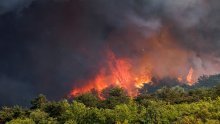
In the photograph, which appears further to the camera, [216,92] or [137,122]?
[216,92]

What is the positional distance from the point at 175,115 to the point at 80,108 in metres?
16.7

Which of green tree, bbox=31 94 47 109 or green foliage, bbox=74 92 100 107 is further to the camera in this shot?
green tree, bbox=31 94 47 109

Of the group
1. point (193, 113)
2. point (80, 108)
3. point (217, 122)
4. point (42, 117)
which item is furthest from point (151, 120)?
point (42, 117)

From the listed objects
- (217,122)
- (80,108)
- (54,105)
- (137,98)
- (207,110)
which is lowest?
(217,122)

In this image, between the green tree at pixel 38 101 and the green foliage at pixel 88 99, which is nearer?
the green foliage at pixel 88 99

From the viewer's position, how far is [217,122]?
146 feet

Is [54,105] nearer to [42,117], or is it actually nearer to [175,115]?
[42,117]

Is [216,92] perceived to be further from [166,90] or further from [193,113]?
[193,113]

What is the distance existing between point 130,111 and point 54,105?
2602 centimetres

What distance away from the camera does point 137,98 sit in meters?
91.7

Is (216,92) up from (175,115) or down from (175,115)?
up

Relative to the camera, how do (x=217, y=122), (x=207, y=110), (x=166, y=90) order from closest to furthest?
(x=217, y=122), (x=207, y=110), (x=166, y=90)

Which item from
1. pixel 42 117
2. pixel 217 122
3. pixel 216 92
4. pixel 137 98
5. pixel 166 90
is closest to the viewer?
pixel 217 122

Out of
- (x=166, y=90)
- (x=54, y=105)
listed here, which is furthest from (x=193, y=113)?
(x=166, y=90)
